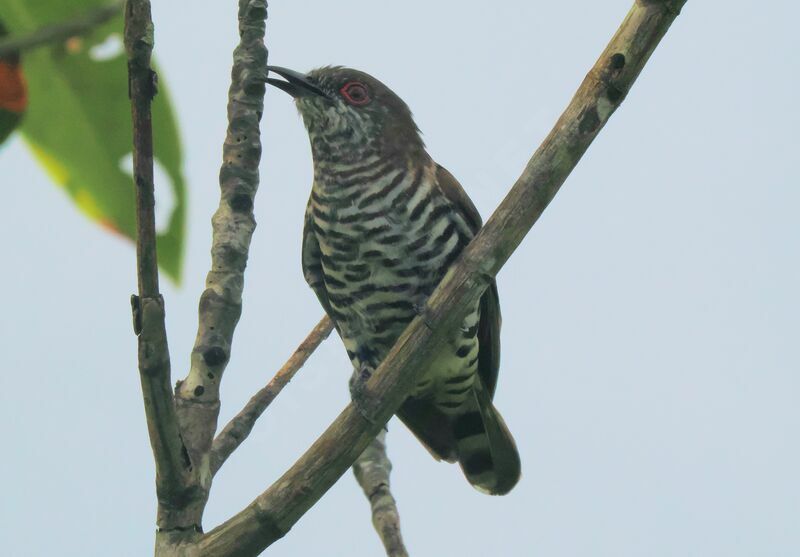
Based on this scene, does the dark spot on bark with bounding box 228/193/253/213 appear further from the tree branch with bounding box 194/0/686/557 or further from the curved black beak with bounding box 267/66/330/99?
the curved black beak with bounding box 267/66/330/99

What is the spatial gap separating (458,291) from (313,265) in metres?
2.01

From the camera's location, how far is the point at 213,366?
11.4 feet

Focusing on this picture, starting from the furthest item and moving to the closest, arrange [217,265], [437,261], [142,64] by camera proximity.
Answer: [437,261] → [217,265] → [142,64]

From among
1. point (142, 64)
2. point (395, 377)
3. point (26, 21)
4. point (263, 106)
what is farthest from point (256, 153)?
point (26, 21)

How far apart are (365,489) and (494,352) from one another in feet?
4.57

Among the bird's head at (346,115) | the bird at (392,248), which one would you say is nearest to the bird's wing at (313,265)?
the bird at (392,248)

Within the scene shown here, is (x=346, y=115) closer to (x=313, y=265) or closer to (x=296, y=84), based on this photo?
(x=296, y=84)

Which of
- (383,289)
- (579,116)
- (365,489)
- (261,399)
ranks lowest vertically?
(365,489)

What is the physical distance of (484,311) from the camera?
17.0 feet

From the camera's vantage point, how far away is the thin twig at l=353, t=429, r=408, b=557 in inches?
149

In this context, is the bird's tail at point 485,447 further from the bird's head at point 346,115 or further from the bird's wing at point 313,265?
the bird's head at point 346,115

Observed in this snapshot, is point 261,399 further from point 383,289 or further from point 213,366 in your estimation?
point 383,289

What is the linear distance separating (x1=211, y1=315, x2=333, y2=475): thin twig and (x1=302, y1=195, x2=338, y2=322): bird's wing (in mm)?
466

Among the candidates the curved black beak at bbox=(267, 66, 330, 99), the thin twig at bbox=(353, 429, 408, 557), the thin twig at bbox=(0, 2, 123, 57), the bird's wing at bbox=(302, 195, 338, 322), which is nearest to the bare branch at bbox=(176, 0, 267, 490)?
the curved black beak at bbox=(267, 66, 330, 99)
